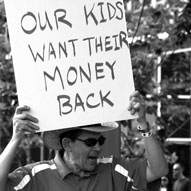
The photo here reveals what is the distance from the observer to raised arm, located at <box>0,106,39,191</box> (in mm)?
3689

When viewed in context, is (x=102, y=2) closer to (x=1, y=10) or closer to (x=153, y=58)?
(x=1, y=10)

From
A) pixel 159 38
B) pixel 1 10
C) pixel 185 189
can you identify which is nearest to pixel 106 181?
pixel 1 10

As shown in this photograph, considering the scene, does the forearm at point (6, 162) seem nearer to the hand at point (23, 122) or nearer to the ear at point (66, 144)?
the hand at point (23, 122)

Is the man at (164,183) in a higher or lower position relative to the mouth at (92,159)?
lower

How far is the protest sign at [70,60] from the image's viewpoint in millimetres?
3768

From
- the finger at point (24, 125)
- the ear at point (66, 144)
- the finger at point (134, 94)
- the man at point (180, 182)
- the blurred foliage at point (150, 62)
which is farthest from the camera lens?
the man at point (180, 182)

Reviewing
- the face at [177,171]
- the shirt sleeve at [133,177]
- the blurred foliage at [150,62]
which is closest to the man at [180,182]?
the face at [177,171]

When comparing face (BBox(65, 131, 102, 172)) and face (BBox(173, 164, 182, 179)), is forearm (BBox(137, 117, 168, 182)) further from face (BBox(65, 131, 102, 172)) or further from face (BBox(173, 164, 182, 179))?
face (BBox(173, 164, 182, 179))

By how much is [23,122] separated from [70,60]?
0.45 metres

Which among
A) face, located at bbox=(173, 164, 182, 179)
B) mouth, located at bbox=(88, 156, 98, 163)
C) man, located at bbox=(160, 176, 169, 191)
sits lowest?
man, located at bbox=(160, 176, 169, 191)

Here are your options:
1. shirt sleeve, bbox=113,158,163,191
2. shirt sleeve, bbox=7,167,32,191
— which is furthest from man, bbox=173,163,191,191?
shirt sleeve, bbox=7,167,32,191

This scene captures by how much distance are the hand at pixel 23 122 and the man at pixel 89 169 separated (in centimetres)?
30

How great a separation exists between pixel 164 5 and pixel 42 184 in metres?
4.56

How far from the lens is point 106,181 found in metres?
3.97
